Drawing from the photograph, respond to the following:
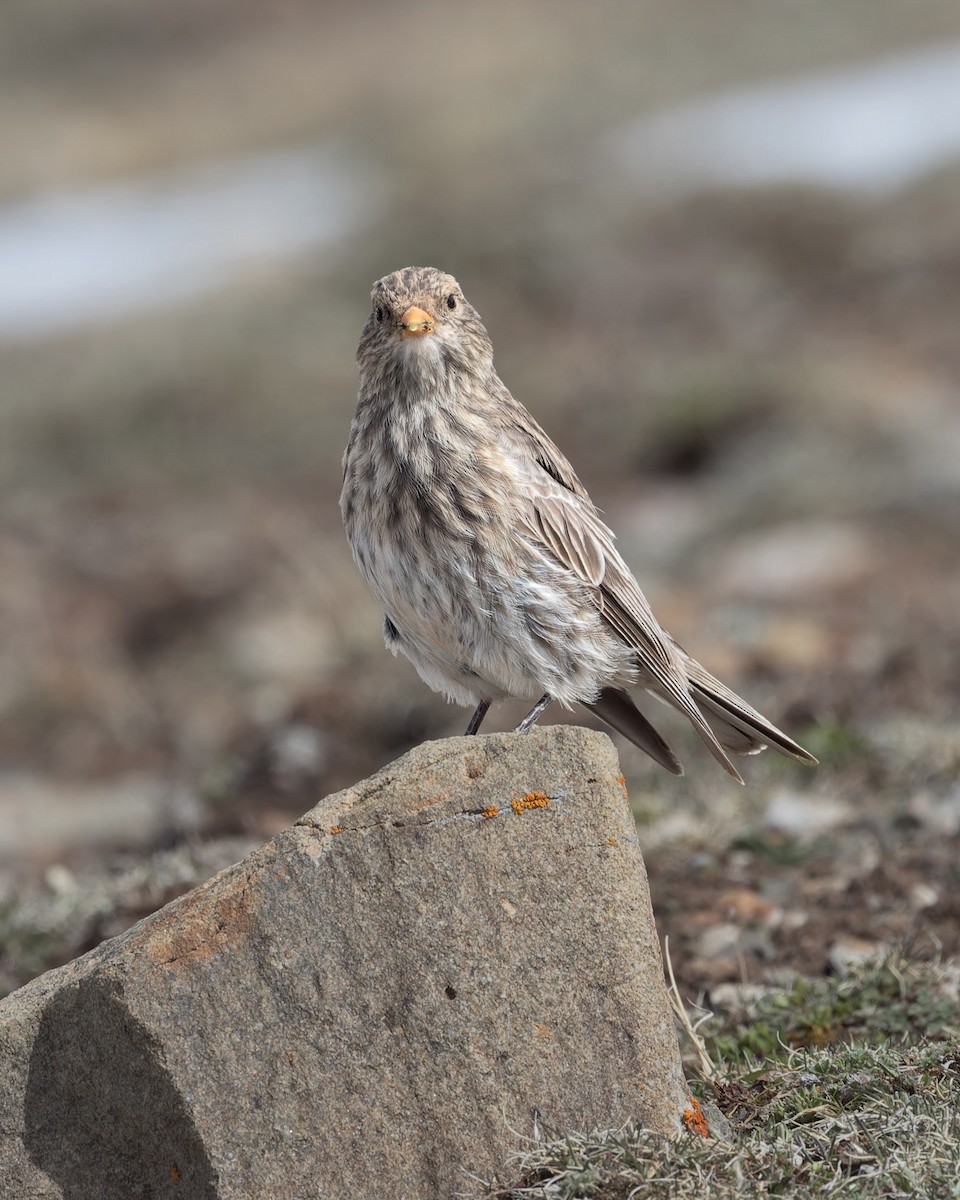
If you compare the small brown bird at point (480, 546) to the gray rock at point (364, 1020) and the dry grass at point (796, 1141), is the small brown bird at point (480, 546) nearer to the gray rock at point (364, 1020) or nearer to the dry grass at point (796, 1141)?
the gray rock at point (364, 1020)

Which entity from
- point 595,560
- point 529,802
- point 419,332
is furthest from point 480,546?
point 529,802

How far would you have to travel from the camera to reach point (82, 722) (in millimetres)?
11078

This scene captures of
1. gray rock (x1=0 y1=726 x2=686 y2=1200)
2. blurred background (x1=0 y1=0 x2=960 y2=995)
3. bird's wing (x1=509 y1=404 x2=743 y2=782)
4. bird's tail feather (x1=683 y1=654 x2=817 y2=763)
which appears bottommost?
gray rock (x1=0 y1=726 x2=686 y2=1200)

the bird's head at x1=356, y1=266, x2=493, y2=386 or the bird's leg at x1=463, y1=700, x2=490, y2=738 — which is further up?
the bird's head at x1=356, y1=266, x2=493, y2=386

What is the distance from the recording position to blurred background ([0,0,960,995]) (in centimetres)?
707

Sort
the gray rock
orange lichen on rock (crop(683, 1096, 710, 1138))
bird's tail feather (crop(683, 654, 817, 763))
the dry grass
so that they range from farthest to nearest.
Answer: bird's tail feather (crop(683, 654, 817, 763)) < orange lichen on rock (crop(683, 1096, 710, 1138)) < the gray rock < the dry grass

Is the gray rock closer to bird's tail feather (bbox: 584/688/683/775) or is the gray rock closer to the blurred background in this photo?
bird's tail feather (bbox: 584/688/683/775)

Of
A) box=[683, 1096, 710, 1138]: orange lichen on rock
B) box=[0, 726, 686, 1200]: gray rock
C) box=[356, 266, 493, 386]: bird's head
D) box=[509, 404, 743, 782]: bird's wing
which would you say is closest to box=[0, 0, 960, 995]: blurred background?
box=[509, 404, 743, 782]: bird's wing

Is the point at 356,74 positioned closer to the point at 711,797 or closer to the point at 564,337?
the point at 564,337

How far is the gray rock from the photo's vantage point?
12.0 feet

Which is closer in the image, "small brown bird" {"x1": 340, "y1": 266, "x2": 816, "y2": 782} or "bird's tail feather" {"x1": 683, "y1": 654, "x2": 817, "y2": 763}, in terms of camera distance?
"small brown bird" {"x1": 340, "y1": 266, "x2": 816, "y2": 782}

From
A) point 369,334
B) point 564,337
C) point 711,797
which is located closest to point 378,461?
point 369,334

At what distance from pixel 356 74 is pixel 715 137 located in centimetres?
1452

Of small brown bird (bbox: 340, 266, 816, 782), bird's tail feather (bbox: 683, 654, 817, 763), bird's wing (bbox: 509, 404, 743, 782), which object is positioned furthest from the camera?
bird's tail feather (bbox: 683, 654, 817, 763)
